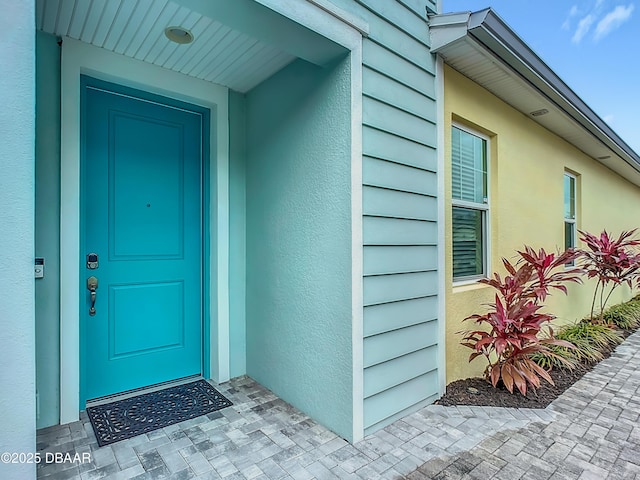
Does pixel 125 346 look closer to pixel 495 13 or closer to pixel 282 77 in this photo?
pixel 282 77

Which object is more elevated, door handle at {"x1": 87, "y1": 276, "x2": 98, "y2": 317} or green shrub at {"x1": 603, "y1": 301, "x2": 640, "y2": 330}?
door handle at {"x1": 87, "y1": 276, "x2": 98, "y2": 317}

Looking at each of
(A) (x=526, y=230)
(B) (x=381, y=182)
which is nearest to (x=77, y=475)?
(B) (x=381, y=182)

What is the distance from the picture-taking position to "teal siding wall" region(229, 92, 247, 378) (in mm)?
3232

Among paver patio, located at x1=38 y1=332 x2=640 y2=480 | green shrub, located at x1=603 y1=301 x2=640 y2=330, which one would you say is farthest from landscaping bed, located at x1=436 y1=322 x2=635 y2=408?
green shrub, located at x1=603 y1=301 x2=640 y2=330

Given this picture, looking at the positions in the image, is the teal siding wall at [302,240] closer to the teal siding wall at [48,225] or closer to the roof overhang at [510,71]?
the roof overhang at [510,71]

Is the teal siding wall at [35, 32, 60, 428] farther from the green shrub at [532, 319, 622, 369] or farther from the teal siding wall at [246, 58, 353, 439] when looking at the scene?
the green shrub at [532, 319, 622, 369]

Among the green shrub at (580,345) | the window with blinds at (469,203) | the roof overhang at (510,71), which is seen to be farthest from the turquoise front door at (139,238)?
the green shrub at (580,345)

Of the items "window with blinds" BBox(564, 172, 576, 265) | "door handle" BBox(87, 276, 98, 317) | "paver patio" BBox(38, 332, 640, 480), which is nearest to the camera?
"paver patio" BBox(38, 332, 640, 480)

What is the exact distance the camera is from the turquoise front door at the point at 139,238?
8.77 feet

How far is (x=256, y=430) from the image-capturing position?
2.35 metres

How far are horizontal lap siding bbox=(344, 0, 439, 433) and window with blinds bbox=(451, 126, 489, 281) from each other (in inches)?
23.2

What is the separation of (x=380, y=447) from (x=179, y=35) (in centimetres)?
306

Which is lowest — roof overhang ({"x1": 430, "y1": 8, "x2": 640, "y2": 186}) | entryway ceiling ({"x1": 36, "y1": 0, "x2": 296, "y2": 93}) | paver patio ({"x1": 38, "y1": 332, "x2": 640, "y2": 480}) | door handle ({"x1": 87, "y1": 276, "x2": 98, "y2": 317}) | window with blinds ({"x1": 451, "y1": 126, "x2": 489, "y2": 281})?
paver patio ({"x1": 38, "y1": 332, "x2": 640, "y2": 480})

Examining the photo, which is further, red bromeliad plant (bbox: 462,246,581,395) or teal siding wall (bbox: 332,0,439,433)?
red bromeliad plant (bbox: 462,246,581,395)
